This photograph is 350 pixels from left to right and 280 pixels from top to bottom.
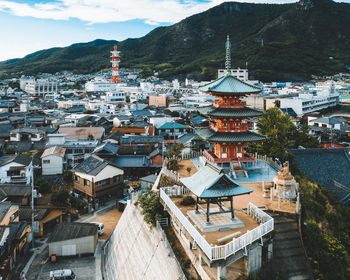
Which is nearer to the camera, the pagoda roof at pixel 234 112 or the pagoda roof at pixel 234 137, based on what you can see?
the pagoda roof at pixel 234 137

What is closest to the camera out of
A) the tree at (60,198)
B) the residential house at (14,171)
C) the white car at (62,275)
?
the white car at (62,275)

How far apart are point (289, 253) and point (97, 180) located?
24979mm

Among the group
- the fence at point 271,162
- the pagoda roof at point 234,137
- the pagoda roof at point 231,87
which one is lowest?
the fence at point 271,162

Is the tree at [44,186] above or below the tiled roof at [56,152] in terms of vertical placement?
below

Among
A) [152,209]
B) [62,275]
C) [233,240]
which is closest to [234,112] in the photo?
[152,209]

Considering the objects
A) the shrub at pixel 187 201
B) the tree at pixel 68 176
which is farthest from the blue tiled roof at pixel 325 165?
the tree at pixel 68 176

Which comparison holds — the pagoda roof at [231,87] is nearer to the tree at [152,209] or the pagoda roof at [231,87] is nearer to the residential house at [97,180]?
the tree at [152,209]

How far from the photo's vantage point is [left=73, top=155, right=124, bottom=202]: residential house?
3578 centimetres

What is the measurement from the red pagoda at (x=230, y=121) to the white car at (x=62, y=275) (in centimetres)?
1476

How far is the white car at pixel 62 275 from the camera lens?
73.9ft

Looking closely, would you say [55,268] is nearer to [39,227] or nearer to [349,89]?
[39,227]

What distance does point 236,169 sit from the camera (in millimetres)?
26969

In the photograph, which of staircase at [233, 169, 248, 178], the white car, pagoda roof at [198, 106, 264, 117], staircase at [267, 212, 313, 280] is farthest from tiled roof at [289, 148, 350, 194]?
the white car

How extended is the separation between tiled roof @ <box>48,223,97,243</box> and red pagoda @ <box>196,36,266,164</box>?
12.7 m
